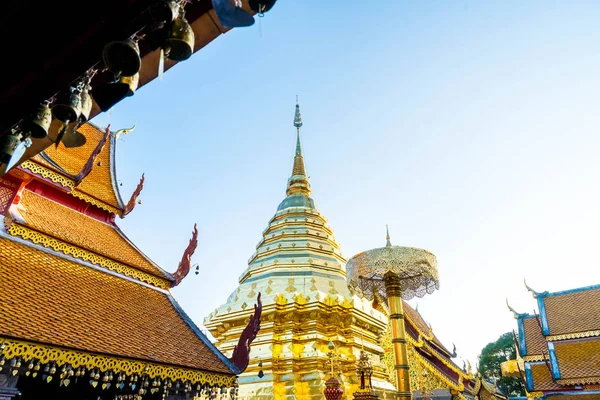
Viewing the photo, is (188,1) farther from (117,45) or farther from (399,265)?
(399,265)

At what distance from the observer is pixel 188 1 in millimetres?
2076

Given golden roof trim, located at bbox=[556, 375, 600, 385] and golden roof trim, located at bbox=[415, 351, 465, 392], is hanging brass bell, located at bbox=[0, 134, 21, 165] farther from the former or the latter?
golden roof trim, located at bbox=[415, 351, 465, 392]

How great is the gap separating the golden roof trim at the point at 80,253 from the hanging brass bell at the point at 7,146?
14.5ft

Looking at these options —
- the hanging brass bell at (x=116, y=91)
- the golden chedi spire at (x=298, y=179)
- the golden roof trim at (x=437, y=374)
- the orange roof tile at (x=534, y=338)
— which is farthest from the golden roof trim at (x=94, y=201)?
the orange roof tile at (x=534, y=338)

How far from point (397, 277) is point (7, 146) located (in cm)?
748

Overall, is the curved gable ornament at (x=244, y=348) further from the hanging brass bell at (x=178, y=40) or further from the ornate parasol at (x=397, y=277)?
the hanging brass bell at (x=178, y=40)

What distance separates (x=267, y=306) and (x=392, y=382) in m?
5.26

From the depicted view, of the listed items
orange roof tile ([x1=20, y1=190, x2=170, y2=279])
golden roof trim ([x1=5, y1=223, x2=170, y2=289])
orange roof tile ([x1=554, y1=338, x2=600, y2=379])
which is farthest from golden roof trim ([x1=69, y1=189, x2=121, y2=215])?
A: orange roof tile ([x1=554, y1=338, x2=600, y2=379])

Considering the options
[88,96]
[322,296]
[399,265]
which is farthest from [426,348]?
[88,96]

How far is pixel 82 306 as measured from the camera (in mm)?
5695

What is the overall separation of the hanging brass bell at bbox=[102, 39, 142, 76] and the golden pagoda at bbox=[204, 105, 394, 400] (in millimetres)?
10351

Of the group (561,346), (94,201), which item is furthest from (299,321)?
(561,346)

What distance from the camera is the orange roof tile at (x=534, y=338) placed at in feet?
43.8

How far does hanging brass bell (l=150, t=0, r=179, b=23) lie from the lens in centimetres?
174
